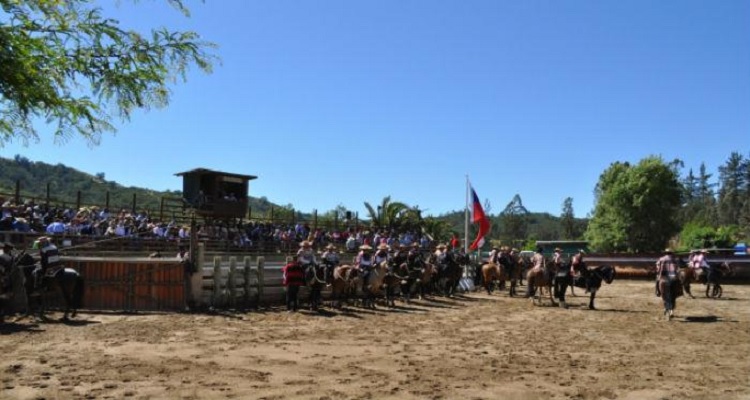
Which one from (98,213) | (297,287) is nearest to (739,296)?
(297,287)

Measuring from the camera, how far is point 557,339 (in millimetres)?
14219

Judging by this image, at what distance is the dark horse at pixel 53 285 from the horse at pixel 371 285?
8.55 meters

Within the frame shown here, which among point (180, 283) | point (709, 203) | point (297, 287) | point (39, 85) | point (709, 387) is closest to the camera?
point (39, 85)

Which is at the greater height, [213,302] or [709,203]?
[709,203]

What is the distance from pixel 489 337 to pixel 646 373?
14.9ft

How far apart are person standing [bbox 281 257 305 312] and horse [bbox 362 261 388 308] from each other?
255 centimetres

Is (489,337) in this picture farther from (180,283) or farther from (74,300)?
(74,300)

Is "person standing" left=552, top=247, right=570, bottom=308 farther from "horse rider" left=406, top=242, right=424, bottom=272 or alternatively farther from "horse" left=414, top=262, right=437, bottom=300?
"horse rider" left=406, top=242, right=424, bottom=272

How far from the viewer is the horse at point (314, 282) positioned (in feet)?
64.7

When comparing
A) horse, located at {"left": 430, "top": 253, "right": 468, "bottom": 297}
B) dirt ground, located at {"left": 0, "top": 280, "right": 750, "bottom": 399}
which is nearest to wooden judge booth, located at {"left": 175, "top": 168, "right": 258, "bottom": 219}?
horse, located at {"left": 430, "top": 253, "right": 468, "bottom": 297}

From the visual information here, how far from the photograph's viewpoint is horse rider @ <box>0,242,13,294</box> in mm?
15571

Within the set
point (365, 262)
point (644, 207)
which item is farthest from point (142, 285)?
point (644, 207)

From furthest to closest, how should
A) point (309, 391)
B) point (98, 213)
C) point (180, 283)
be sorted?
point (98, 213), point (180, 283), point (309, 391)

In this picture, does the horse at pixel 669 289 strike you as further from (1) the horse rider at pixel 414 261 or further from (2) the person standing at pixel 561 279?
(1) the horse rider at pixel 414 261
